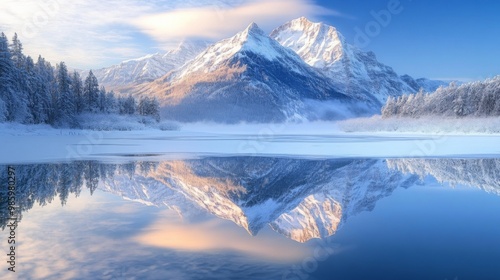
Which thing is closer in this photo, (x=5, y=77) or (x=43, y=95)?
(x=5, y=77)

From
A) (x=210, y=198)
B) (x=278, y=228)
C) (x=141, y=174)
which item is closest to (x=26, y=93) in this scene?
(x=141, y=174)

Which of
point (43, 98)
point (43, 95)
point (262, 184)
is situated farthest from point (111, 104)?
point (262, 184)

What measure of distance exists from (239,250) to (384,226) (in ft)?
14.2

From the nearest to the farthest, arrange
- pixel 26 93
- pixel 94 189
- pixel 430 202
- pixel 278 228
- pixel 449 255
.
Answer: pixel 449 255, pixel 278 228, pixel 430 202, pixel 94 189, pixel 26 93

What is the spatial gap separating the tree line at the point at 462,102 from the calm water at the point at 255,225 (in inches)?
2633

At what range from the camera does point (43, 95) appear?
7412cm

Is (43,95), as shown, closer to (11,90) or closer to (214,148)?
(11,90)

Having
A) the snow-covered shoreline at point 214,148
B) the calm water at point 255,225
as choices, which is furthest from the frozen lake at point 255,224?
the snow-covered shoreline at point 214,148

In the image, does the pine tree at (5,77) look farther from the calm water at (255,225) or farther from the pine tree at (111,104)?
the calm water at (255,225)

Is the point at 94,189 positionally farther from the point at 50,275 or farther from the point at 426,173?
the point at 426,173

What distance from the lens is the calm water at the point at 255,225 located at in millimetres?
7719

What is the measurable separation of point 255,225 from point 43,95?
242ft

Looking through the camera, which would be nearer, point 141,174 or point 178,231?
point 178,231

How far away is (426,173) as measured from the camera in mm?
21516
